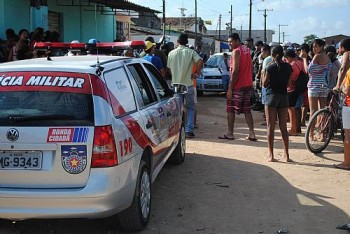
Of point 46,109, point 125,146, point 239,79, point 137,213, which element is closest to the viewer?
Answer: point 46,109

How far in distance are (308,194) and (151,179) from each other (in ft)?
6.88

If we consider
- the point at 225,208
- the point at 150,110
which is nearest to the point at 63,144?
the point at 150,110

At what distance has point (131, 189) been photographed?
4070 millimetres

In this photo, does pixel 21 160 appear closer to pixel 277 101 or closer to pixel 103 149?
pixel 103 149

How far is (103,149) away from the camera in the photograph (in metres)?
3.76

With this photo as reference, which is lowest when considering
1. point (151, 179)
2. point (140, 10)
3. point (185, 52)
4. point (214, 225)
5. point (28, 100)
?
point (214, 225)

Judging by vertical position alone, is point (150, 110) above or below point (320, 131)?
above

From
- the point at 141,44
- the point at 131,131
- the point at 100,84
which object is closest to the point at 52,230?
the point at 131,131

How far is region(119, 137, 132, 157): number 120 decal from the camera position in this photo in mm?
3924

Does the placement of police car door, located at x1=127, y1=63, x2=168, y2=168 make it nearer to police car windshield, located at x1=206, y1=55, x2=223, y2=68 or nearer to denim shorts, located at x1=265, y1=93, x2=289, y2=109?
denim shorts, located at x1=265, y1=93, x2=289, y2=109

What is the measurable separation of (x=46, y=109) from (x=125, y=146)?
73cm

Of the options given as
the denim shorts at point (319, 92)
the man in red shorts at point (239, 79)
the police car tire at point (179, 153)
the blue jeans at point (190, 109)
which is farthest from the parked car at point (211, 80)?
the police car tire at point (179, 153)

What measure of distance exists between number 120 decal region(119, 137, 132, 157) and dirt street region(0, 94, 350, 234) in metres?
0.92

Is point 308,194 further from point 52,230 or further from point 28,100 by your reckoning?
point 28,100
